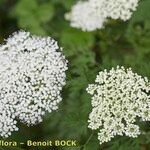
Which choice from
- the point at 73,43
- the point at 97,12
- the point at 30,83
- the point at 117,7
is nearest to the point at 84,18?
the point at 73,43

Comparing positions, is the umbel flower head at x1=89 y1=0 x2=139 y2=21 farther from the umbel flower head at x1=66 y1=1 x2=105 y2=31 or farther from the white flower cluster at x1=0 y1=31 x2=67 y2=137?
the white flower cluster at x1=0 y1=31 x2=67 y2=137

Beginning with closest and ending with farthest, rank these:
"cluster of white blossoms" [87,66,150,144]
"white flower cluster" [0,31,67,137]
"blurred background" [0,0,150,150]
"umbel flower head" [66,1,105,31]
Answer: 1. "cluster of white blossoms" [87,66,150,144]
2. "white flower cluster" [0,31,67,137]
3. "blurred background" [0,0,150,150]
4. "umbel flower head" [66,1,105,31]

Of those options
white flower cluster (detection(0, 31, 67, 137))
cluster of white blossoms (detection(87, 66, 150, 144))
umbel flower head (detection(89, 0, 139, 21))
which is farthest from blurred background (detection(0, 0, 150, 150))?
cluster of white blossoms (detection(87, 66, 150, 144))

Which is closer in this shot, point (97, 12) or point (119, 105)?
point (119, 105)

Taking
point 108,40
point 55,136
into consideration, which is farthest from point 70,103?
point 108,40

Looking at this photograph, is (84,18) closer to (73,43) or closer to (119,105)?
(73,43)

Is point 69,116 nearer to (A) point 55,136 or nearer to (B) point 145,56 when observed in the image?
(A) point 55,136

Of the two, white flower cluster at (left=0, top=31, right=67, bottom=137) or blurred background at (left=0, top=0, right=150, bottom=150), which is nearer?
white flower cluster at (left=0, top=31, right=67, bottom=137)
